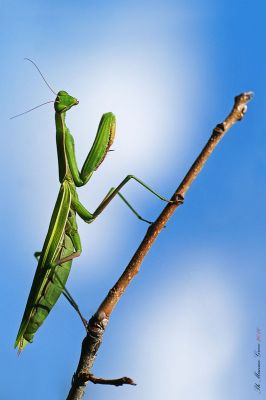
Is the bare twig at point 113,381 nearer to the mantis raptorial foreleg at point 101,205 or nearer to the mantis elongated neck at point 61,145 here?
the mantis raptorial foreleg at point 101,205

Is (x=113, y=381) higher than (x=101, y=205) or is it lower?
lower

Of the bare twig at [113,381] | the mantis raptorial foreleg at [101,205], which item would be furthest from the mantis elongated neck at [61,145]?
the bare twig at [113,381]

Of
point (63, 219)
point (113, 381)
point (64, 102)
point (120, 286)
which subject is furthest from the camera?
point (64, 102)

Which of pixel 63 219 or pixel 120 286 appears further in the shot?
pixel 63 219

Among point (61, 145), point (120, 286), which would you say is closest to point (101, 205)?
point (61, 145)

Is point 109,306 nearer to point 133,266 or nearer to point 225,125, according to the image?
point 133,266

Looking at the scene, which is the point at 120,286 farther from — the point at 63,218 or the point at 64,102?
the point at 64,102

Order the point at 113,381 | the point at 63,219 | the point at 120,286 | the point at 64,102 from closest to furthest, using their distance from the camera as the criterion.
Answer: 1. the point at 113,381
2. the point at 120,286
3. the point at 63,219
4. the point at 64,102

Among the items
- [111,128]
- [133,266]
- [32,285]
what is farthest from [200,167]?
[32,285]

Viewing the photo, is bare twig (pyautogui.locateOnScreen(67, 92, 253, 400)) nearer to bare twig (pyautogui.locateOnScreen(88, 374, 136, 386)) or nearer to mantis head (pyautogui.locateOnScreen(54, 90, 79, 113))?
bare twig (pyautogui.locateOnScreen(88, 374, 136, 386))
